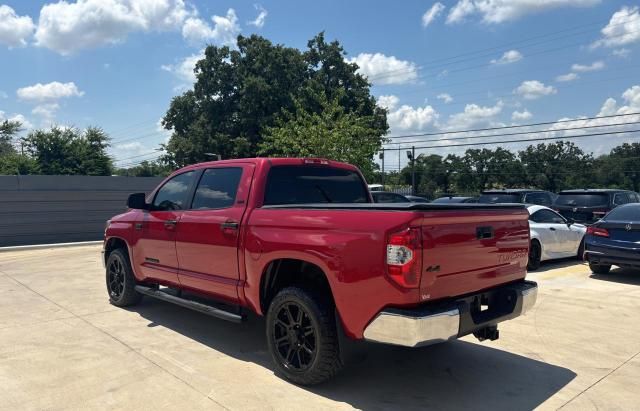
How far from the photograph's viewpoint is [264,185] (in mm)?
4918

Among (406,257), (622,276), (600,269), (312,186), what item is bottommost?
(622,276)

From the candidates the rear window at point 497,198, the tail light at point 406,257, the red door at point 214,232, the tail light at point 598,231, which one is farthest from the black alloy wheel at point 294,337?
the rear window at point 497,198

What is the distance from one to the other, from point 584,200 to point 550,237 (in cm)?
416

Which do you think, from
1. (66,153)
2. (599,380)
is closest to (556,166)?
(66,153)

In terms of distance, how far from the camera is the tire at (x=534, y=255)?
10.2 meters

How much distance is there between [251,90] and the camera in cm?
3941

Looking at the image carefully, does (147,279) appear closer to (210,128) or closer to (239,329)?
(239,329)

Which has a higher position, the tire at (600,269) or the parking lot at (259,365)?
the parking lot at (259,365)

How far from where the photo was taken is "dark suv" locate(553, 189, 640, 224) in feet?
44.6

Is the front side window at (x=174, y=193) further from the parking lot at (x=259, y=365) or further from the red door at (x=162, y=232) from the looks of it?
the parking lot at (x=259, y=365)

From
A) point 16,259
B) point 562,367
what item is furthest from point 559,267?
point 16,259

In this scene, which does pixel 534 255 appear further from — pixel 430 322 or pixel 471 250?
pixel 430 322

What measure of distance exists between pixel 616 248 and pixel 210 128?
35947 mm

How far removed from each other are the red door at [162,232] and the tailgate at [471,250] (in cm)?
317
